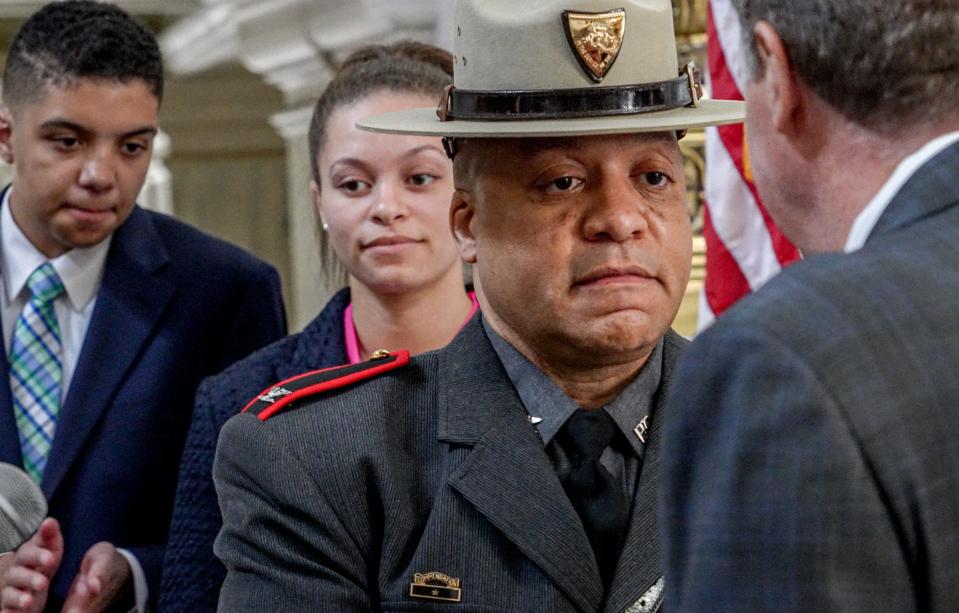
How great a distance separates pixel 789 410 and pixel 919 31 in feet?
1.21

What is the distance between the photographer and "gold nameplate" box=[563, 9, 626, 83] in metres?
1.72

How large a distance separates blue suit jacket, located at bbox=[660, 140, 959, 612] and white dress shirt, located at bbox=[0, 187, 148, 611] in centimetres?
184

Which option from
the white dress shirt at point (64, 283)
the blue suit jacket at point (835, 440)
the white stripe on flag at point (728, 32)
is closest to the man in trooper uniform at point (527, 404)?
the blue suit jacket at point (835, 440)

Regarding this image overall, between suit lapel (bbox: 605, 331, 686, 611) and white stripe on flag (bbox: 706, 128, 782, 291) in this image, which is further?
Result: white stripe on flag (bbox: 706, 128, 782, 291)

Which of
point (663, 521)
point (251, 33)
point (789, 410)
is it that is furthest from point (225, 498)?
point (251, 33)

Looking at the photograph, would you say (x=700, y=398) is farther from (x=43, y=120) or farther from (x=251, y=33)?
(x=251, y=33)

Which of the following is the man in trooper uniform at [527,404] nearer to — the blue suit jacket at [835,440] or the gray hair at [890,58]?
the gray hair at [890,58]

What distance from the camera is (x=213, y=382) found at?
2508 millimetres

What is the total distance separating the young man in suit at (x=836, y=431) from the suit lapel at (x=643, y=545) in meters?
0.43

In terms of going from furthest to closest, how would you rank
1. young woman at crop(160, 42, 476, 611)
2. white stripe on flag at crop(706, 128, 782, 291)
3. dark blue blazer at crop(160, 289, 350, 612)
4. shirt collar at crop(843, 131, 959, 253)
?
Answer: white stripe on flag at crop(706, 128, 782, 291), young woman at crop(160, 42, 476, 611), dark blue blazer at crop(160, 289, 350, 612), shirt collar at crop(843, 131, 959, 253)

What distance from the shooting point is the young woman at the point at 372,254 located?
2.48 meters

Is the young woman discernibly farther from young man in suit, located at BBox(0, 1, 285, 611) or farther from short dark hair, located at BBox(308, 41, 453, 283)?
young man in suit, located at BBox(0, 1, 285, 611)

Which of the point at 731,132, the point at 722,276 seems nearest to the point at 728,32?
the point at 731,132

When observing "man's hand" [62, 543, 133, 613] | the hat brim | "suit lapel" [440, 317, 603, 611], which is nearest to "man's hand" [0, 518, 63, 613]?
"man's hand" [62, 543, 133, 613]
